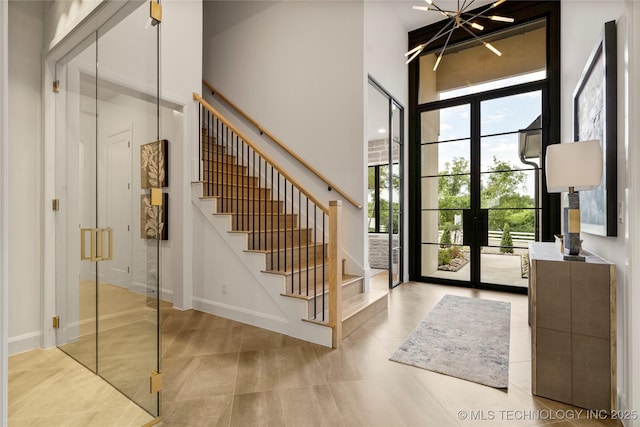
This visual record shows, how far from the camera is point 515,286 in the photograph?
4613mm

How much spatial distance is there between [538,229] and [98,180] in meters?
5.12

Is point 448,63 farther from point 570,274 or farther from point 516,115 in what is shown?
point 570,274

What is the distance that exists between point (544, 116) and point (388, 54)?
2343 mm

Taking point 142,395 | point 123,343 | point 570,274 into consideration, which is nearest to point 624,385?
point 570,274

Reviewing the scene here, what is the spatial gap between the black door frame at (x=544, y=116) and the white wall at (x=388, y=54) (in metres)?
0.11

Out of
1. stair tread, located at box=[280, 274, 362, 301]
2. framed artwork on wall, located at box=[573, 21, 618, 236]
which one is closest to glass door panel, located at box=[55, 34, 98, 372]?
stair tread, located at box=[280, 274, 362, 301]

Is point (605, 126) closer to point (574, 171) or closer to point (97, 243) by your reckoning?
point (574, 171)

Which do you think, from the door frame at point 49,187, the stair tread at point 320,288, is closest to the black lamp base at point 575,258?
the stair tread at point 320,288

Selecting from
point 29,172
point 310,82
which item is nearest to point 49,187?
point 29,172

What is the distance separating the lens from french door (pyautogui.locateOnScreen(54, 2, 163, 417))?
189 centimetres

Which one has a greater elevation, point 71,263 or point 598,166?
point 598,166

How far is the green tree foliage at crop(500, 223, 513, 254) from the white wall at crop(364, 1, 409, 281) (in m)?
1.40

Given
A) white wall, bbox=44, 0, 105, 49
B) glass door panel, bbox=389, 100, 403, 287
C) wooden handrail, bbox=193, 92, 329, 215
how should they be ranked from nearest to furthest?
white wall, bbox=44, 0, 105, 49 < wooden handrail, bbox=193, 92, 329, 215 < glass door panel, bbox=389, 100, 403, 287

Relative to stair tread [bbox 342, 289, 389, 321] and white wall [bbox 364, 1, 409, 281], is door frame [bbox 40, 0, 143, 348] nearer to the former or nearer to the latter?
stair tread [bbox 342, 289, 389, 321]
